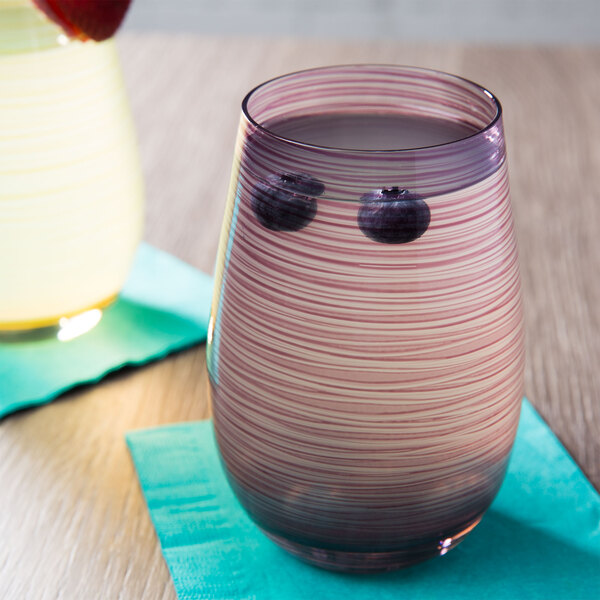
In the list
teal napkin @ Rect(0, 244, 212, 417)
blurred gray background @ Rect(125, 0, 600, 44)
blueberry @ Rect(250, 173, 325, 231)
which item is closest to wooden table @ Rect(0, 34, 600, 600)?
teal napkin @ Rect(0, 244, 212, 417)

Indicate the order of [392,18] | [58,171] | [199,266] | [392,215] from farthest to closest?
[392,18] < [199,266] < [58,171] < [392,215]

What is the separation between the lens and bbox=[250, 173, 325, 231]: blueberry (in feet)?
0.78

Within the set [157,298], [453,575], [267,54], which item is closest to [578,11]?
[267,54]

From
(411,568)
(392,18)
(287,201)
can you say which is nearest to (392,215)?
(287,201)

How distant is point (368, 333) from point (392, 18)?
1.52 m

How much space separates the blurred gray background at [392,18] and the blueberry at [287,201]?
1406mm

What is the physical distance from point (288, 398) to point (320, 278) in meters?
0.04

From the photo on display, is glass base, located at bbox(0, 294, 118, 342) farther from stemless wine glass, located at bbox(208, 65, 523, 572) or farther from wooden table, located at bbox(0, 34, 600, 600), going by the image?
stemless wine glass, located at bbox(208, 65, 523, 572)

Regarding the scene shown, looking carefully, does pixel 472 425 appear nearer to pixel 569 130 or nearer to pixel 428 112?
pixel 428 112

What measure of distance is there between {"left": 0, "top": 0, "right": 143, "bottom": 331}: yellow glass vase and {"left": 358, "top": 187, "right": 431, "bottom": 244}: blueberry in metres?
0.23

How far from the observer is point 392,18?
1641 mm

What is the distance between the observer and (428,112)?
30 cm

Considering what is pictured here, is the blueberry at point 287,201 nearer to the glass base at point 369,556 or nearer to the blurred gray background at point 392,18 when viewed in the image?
the glass base at point 369,556

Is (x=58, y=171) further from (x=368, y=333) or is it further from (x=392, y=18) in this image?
(x=392, y=18)
